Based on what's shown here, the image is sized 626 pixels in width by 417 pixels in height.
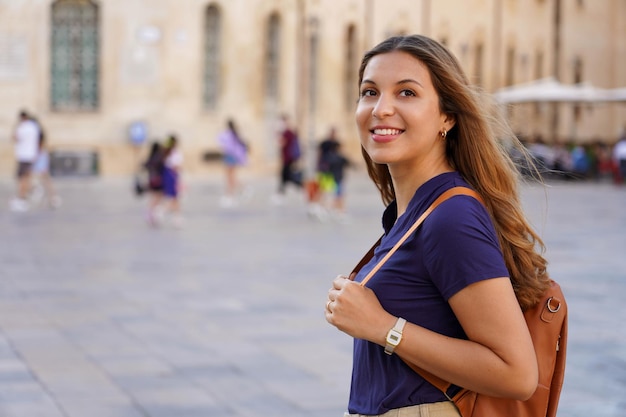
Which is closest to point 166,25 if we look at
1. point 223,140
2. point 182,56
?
point 182,56

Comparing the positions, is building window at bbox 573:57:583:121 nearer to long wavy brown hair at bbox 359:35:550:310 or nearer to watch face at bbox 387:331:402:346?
long wavy brown hair at bbox 359:35:550:310

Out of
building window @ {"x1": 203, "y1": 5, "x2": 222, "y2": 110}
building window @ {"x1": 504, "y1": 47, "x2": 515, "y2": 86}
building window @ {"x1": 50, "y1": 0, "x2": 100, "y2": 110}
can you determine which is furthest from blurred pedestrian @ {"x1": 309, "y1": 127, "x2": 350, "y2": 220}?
building window @ {"x1": 504, "y1": 47, "x2": 515, "y2": 86}

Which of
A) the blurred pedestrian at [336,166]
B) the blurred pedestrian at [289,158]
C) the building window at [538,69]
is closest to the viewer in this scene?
the blurred pedestrian at [336,166]

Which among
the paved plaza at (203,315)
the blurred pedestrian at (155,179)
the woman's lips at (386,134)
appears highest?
the woman's lips at (386,134)

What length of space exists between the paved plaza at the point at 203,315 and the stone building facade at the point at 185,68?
9.07 m

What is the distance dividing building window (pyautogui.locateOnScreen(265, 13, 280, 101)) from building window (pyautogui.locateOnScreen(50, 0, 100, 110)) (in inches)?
206

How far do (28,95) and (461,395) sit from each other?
86.9ft

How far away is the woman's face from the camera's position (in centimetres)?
271

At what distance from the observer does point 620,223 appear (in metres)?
20.4

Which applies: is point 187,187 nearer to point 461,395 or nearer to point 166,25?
point 166,25

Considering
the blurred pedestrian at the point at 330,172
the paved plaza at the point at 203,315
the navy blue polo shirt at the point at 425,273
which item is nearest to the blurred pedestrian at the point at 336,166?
the blurred pedestrian at the point at 330,172

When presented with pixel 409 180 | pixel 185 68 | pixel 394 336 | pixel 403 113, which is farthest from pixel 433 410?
pixel 185 68

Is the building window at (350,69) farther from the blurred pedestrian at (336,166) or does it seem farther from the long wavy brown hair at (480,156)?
the long wavy brown hair at (480,156)

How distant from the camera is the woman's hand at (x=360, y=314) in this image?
2578 mm
